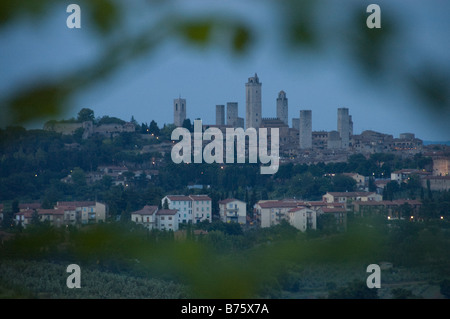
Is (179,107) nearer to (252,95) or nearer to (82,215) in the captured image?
(252,95)

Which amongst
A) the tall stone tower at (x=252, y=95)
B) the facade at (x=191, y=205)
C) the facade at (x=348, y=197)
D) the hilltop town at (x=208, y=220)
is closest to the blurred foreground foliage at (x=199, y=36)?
the hilltop town at (x=208, y=220)

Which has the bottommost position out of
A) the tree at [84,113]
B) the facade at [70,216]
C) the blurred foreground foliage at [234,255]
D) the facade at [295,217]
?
the facade at [295,217]

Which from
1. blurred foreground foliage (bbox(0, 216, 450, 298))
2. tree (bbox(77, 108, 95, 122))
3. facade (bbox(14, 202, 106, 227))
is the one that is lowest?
blurred foreground foliage (bbox(0, 216, 450, 298))

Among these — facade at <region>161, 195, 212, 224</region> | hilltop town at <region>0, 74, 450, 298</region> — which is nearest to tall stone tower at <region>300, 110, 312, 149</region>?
hilltop town at <region>0, 74, 450, 298</region>

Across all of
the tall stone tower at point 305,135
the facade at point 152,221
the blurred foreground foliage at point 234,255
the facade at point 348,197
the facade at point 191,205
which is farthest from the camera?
the tall stone tower at point 305,135

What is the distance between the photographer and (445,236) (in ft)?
4.04

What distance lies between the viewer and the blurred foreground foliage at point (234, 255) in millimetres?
746

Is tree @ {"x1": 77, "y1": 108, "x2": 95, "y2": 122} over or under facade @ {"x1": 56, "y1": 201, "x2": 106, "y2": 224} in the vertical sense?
over

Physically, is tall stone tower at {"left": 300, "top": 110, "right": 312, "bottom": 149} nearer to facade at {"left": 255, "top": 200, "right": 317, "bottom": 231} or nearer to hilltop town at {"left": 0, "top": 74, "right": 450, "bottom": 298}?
hilltop town at {"left": 0, "top": 74, "right": 450, "bottom": 298}

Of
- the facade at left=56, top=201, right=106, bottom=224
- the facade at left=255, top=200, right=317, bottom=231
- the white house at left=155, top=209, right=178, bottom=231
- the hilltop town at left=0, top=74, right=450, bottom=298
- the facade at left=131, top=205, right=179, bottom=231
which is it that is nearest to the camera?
the hilltop town at left=0, top=74, right=450, bottom=298

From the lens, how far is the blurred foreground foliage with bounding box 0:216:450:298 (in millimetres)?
746

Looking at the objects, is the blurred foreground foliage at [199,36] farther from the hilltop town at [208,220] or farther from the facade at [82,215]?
the facade at [82,215]

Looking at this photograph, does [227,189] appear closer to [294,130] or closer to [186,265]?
[294,130]

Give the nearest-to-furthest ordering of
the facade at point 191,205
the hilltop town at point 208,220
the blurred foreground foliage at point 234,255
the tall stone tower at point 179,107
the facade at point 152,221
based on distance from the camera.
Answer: the blurred foreground foliage at point 234,255, the hilltop town at point 208,220, the facade at point 152,221, the tall stone tower at point 179,107, the facade at point 191,205
